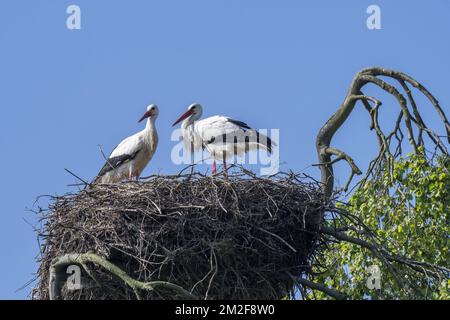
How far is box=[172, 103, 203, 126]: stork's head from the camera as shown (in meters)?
15.1

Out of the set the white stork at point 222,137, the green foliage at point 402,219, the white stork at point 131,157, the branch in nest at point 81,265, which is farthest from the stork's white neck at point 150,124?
the branch in nest at point 81,265

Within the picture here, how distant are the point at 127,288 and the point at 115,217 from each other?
703 millimetres

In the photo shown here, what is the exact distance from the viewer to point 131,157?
47.8 ft

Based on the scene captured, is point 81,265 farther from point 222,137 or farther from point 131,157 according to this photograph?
point 222,137

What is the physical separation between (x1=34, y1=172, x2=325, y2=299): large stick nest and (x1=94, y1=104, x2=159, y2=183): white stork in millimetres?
3040

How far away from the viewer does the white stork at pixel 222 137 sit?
47.0 feet

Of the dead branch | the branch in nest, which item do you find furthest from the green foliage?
the branch in nest

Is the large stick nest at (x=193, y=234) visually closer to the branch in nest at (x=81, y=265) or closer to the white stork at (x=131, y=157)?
the branch in nest at (x=81, y=265)

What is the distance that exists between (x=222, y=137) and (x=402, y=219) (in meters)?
2.60

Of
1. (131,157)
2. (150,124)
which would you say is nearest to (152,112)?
(150,124)

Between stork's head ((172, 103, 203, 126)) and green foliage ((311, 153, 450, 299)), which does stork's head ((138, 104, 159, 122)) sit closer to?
stork's head ((172, 103, 203, 126))

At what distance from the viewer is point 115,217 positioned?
10734mm
